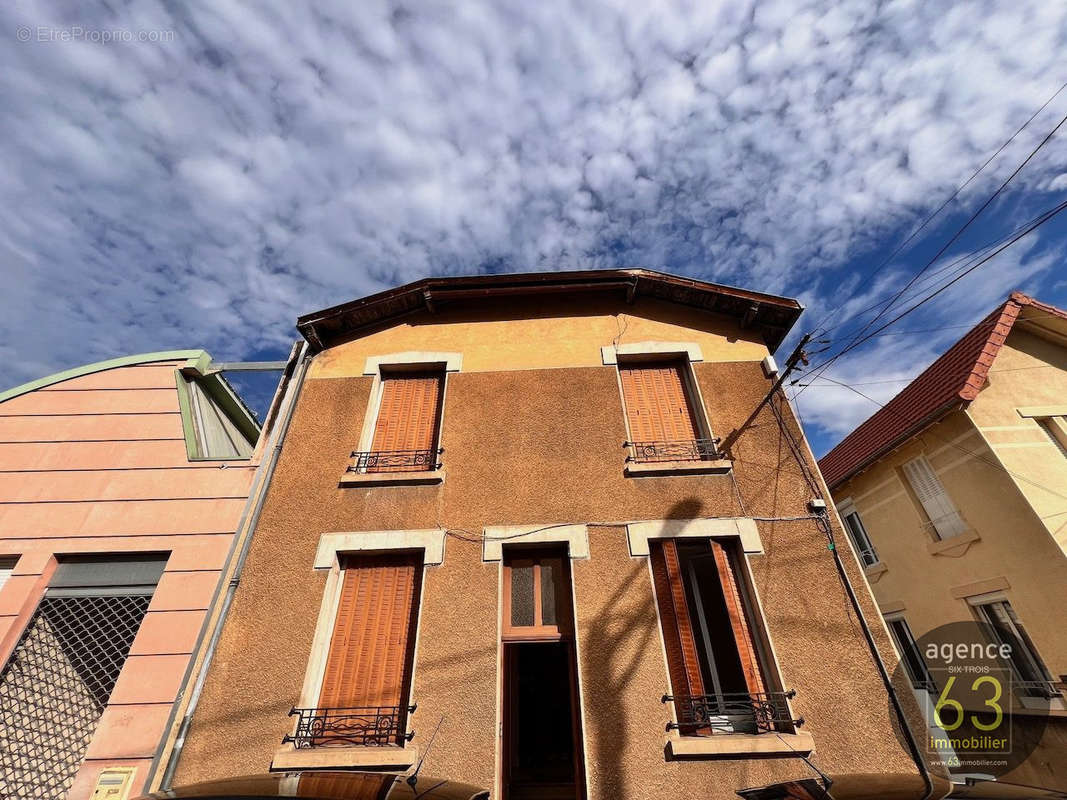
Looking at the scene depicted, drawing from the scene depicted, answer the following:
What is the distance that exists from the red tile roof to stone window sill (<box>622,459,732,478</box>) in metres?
6.07

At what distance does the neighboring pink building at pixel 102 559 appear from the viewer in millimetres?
4852

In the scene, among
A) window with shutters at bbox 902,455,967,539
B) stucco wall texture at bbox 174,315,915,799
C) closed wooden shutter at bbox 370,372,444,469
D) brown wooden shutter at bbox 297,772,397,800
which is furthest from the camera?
window with shutters at bbox 902,455,967,539

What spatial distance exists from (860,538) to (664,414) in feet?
30.8

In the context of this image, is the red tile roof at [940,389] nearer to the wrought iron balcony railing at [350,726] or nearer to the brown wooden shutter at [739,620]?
the brown wooden shutter at [739,620]

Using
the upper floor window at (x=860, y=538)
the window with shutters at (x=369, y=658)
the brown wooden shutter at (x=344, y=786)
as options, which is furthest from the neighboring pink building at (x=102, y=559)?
the upper floor window at (x=860, y=538)

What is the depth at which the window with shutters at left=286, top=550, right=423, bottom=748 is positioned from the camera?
4875 millimetres

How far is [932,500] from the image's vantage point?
9.99m

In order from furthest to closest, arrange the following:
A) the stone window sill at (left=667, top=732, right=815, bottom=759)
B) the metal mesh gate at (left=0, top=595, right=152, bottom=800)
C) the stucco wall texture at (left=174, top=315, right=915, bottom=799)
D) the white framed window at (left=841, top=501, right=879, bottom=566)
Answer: the white framed window at (left=841, top=501, right=879, bottom=566) → the metal mesh gate at (left=0, top=595, right=152, bottom=800) → the stucco wall texture at (left=174, top=315, right=915, bottom=799) → the stone window sill at (left=667, top=732, right=815, bottom=759)

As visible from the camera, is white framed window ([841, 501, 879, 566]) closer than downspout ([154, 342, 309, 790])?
No

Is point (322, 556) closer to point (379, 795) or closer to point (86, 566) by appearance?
point (86, 566)

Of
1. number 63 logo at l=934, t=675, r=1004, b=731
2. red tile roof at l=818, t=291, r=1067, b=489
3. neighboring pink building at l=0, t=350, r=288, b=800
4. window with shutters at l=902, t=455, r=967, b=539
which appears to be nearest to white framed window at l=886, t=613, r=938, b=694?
number 63 logo at l=934, t=675, r=1004, b=731

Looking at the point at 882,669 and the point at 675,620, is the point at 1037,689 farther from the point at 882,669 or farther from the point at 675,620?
the point at 675,620

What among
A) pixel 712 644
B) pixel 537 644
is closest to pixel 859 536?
pixel 712 644

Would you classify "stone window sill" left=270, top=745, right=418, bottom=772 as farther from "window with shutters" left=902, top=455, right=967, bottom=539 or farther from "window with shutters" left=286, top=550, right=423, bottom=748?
"window with shutters" left=902, top=455, right=967, bottom=539
